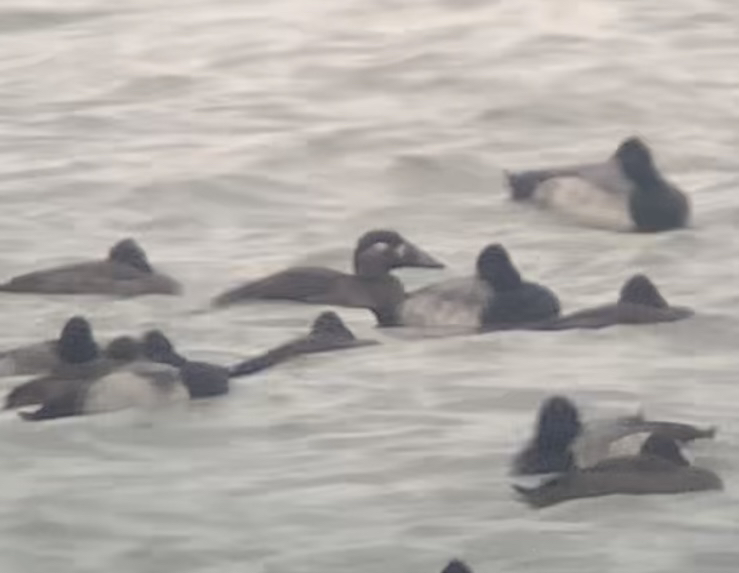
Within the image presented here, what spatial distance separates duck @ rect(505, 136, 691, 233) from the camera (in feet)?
62.0

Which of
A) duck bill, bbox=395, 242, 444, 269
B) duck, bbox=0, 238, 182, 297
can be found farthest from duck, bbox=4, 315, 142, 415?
duck bill, bbox=395, 242, 444, 269

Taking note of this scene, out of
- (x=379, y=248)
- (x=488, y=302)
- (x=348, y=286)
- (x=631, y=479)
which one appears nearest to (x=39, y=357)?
(x=348, y=286)

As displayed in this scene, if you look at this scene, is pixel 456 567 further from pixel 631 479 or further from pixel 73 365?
pixel 73 365

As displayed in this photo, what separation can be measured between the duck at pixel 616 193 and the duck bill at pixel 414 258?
140cm

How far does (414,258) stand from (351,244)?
0.94 metres

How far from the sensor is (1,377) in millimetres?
15648

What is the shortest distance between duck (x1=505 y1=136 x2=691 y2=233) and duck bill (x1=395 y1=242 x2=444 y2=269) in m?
1.40

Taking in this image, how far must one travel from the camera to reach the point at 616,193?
1911cm

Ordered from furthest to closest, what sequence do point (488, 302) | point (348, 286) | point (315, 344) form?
point (348, 286)
point (488, 302)
point (315, 344)

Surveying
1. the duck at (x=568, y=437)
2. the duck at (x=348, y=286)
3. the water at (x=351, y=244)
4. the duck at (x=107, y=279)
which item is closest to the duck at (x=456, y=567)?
the water at (x=351, y=244)

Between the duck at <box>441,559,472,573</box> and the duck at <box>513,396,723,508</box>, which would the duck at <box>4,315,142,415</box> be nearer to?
the duck at <box>513,396,723,508</box>

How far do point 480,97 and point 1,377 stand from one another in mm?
7968

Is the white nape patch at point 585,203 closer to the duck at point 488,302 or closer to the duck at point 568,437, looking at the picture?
the duck at point 488,302

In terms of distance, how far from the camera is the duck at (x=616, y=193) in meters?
18.9
